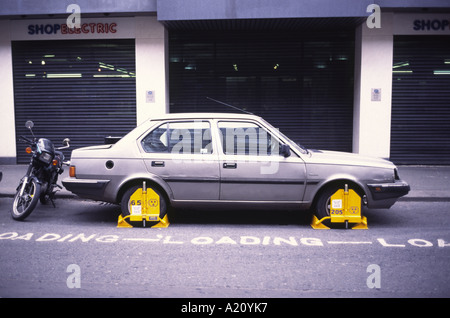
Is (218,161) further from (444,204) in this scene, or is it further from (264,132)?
(444,204)

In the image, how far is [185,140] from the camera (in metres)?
6.27

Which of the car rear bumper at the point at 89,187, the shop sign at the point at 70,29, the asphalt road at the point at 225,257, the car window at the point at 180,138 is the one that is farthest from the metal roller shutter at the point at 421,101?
the car rear bumper at the point at 89,187

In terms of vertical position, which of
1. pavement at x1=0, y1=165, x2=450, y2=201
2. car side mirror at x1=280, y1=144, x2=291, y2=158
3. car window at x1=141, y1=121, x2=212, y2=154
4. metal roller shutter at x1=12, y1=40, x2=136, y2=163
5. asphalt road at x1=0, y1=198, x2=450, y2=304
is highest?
metal roller shutter at x1=12, y1=40, x2=136, y2=163

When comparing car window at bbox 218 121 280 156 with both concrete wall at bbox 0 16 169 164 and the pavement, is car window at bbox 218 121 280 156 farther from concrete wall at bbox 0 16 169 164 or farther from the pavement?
concrete wall at bbox 0 16 169 164

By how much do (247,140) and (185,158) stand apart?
932 millimetres

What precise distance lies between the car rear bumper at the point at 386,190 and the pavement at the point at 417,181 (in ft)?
7.46

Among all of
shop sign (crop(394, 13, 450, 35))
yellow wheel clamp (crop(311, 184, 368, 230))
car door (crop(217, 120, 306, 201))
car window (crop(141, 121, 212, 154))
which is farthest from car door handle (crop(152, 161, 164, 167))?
shop sign (crop(394, 13, 450, 35))

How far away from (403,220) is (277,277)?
335 cm

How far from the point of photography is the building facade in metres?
11.9

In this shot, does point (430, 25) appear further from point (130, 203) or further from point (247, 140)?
point (130, 203)

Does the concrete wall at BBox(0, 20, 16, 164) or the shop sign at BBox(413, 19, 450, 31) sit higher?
the shop sign at BBox(413, 19, 450, 31)

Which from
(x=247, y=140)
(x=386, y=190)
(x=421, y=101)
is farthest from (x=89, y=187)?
(x=421, y=101)

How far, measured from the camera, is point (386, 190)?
240 inches
